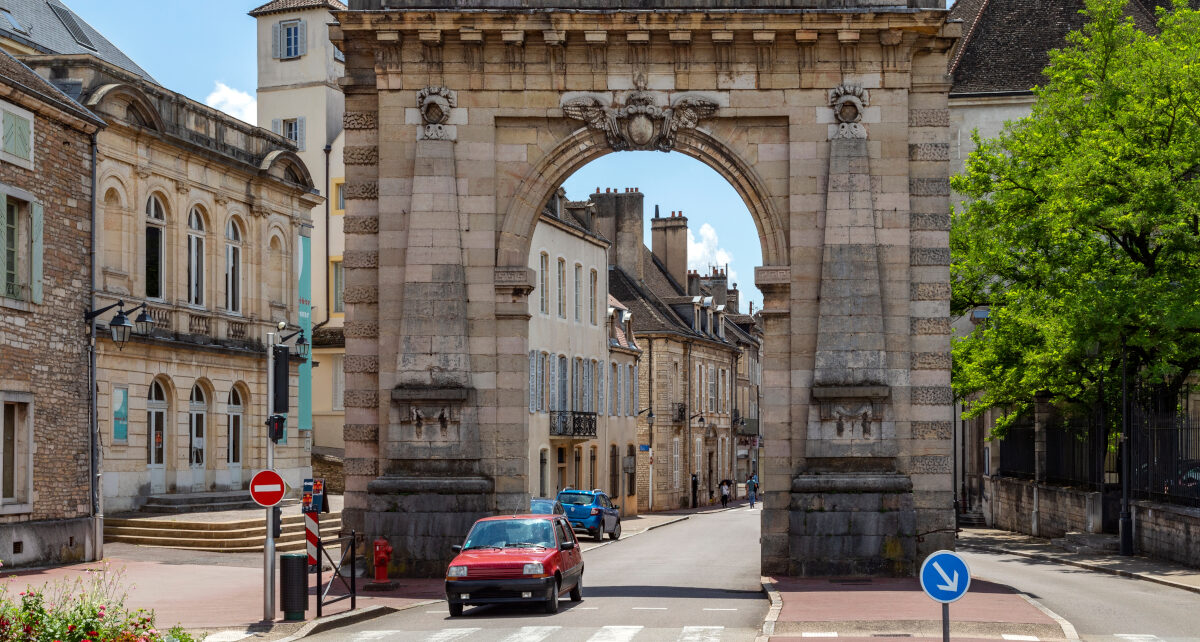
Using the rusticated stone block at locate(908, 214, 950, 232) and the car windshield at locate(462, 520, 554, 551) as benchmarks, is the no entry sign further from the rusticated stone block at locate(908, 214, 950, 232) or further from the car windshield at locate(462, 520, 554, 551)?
the rusticated stone block at locate(908, 214, 950, 232)

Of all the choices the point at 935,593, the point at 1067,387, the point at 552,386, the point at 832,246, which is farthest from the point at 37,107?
the point at 552,386

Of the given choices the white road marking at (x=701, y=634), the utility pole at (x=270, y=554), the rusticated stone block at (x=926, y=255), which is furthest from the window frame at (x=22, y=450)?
the rusticated stone block at (x=926, y=255)

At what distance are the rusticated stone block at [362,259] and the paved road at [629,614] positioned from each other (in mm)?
6099

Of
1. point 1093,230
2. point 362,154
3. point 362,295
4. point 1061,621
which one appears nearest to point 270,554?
point 362,295

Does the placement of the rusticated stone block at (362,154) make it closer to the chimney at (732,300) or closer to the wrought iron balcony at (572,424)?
the wrought iron balcony at (572,424)

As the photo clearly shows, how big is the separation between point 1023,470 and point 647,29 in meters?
24.0

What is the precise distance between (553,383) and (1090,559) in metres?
23.0

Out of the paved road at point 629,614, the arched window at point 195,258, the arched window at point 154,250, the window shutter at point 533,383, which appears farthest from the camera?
the window shutter at point 533,383

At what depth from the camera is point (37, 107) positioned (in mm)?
26062

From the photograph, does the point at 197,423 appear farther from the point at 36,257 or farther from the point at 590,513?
the point at 590,513

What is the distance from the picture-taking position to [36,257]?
26.2 meters

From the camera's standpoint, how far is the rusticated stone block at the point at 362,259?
2422 centimetres

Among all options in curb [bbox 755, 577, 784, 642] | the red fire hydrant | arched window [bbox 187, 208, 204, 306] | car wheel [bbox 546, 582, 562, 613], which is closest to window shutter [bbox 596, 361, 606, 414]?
arched window [bbox 187, 208, 204, 306]

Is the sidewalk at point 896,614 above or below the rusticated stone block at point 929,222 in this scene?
below
